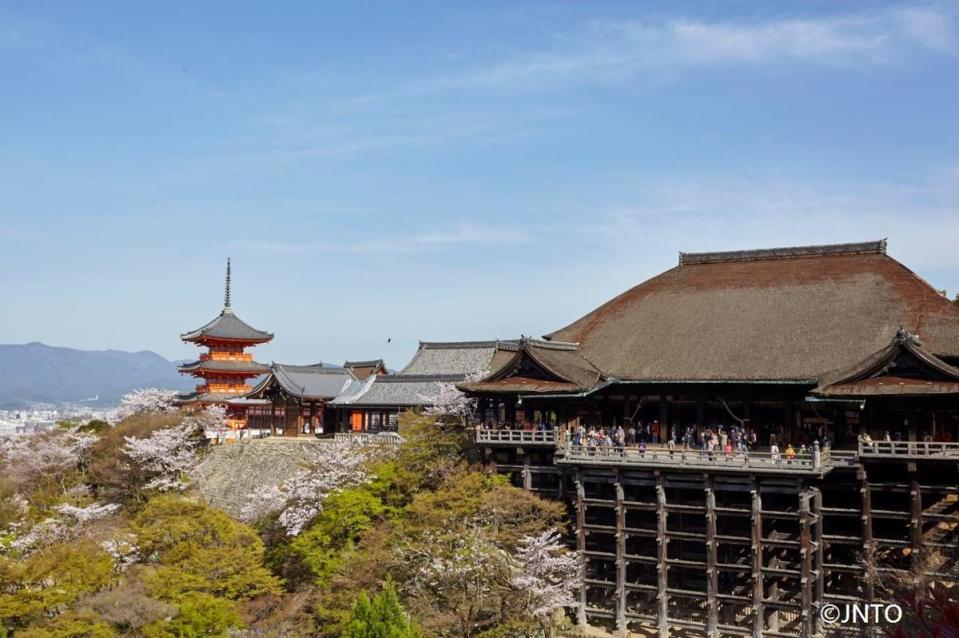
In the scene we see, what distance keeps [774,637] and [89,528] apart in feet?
96.7

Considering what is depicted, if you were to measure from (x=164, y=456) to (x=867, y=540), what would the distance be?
3600cm

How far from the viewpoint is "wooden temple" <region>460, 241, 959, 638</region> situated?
30531 millimetres

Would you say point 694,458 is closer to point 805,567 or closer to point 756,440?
point 756,440

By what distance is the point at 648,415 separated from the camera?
1481 inches

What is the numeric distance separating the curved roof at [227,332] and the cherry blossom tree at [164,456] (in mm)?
12506

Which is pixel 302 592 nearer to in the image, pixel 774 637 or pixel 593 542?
pixel 593 542

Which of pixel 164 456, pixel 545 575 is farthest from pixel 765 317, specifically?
pixel 164 456

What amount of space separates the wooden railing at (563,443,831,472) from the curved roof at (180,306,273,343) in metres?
34.7

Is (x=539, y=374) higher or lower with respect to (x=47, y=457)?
higher

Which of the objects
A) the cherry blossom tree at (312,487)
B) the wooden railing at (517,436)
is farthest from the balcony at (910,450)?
the cherry blossom tree at (312,487)

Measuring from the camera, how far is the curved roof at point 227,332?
6306 centimetres

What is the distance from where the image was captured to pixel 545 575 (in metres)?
32.5

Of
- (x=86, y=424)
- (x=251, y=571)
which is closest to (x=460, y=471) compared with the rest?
(x=251, y=571)

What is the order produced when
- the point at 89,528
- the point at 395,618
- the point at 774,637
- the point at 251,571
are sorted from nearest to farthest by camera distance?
the point at 395,618
the point at 774,637
the point at 251,571
the point at 89,528
